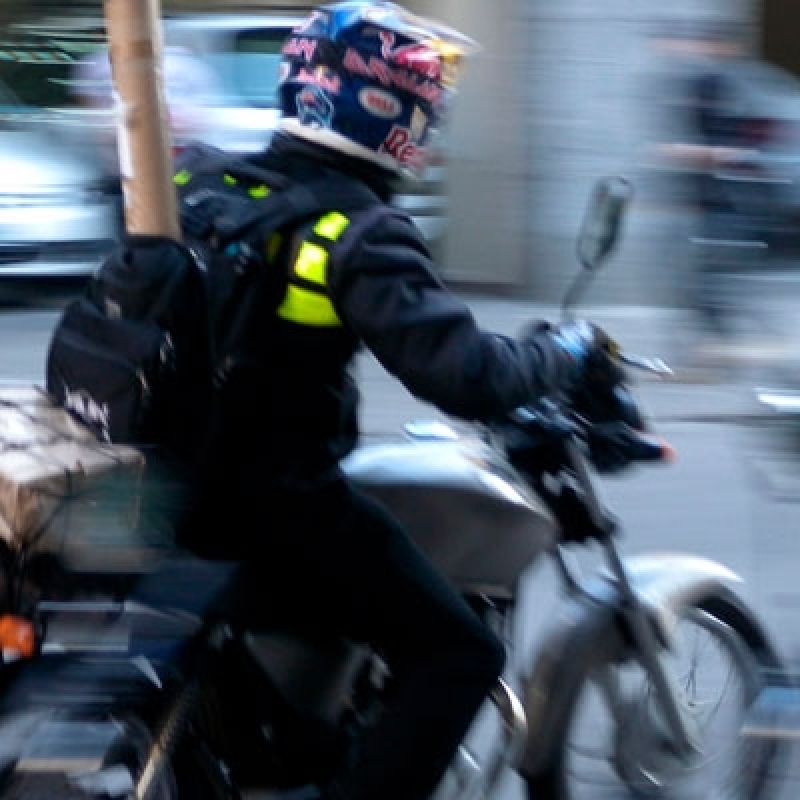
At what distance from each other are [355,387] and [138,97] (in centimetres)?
71

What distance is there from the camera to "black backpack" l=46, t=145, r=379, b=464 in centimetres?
312

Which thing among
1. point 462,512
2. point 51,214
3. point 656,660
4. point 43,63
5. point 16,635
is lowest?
point 51,214

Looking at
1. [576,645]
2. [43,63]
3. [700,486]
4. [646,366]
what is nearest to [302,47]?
[646,366]

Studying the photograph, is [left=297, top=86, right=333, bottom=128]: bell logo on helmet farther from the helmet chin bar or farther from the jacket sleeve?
the jacket sleeve

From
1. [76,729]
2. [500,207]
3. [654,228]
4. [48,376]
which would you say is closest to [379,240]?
[48,376]

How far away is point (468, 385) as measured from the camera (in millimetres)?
3236

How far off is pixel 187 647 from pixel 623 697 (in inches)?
36.9

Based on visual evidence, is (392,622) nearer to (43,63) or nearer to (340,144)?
(340,144)

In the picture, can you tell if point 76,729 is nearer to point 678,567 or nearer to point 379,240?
point 379,240

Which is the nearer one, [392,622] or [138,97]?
[392,622]

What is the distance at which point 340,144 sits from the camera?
10.9ft

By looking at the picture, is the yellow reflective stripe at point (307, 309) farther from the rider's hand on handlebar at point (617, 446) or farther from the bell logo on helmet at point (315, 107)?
the rider's hand on handlebar at point (617, 446)

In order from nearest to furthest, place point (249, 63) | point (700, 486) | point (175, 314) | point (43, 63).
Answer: point (175, 314)
point (700, 486)
point (249, 63)
point (43, 63)

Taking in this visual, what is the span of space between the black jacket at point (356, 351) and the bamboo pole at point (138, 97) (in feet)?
1.10
